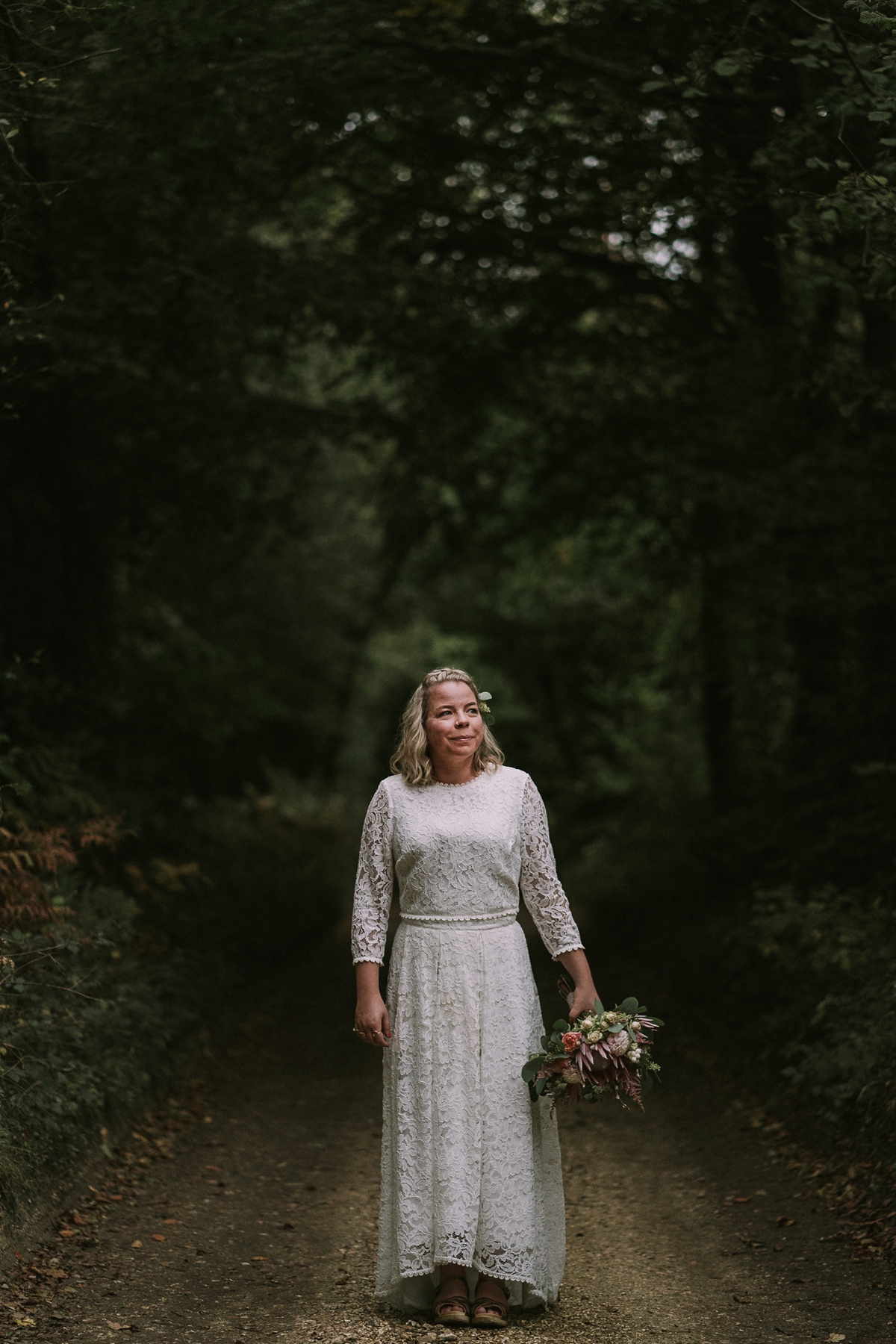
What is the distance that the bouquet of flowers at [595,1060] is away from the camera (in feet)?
14.9

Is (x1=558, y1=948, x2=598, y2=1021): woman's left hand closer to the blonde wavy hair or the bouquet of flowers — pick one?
the bouquet of flowers

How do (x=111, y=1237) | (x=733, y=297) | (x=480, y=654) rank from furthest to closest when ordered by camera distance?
(x=480, y=654), (x=733, y=297), (x=111, y=1237)

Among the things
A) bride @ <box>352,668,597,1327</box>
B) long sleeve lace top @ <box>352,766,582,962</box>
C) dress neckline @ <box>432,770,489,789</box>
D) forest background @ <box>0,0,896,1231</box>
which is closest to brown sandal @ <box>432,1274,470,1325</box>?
bride @ <box>352,668,597,1327</box>

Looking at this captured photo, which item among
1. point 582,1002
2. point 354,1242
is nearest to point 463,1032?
point 582,1002

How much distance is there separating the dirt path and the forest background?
18.2 inches

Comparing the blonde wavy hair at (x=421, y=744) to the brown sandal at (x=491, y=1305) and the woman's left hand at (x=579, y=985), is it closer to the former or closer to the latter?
the woman's left hand at (x=579, y=985)

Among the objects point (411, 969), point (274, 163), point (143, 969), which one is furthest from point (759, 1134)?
point (274, 163)

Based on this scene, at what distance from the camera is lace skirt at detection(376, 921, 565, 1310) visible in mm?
4543

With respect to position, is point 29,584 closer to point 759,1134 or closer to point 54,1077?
point 54,1077

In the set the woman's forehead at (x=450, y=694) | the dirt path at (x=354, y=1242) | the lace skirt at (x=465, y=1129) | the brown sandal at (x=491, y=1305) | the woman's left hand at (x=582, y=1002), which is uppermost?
the woman's forehead at (x=450, y=694)

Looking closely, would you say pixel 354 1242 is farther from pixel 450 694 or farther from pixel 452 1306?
pixel 450 694

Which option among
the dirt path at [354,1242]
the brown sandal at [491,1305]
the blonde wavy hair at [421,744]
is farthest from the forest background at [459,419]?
the blonde wavy hair at [421,744]

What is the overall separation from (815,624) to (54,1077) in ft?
25.6

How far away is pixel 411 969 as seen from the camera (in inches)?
187
